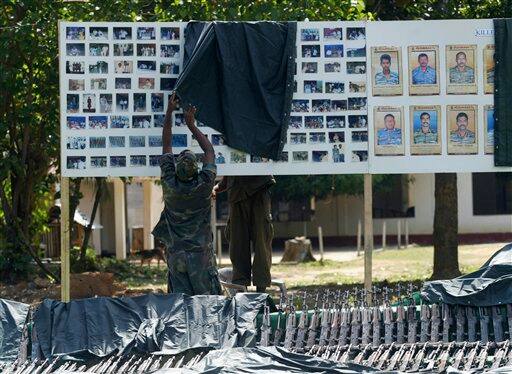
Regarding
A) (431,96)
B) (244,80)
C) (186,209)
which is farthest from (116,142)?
(431,96)

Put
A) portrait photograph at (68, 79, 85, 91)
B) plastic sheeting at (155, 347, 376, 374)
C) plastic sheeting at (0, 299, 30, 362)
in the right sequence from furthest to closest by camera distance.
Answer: portrait photograph at (68, 79, 85, 91), plastic sheeting at (0, 299, 30, 362), plastic sheeting at (155, 347, 376, 374)

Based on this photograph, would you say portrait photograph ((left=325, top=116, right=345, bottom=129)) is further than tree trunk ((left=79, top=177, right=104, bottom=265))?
No

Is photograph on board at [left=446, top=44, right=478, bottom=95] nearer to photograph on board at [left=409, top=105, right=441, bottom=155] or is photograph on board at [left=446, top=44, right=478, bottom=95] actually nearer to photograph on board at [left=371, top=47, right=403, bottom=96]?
photograph on board at [left=409, top=105, right=441, bottom=155]

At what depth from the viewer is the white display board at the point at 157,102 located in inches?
351

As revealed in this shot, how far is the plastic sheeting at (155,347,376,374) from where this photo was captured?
6.76 meters

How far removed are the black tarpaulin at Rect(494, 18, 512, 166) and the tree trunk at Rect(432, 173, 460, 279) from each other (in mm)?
5495

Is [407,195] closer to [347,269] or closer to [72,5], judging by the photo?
[347,269]

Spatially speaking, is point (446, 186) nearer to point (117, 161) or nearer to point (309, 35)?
point (309, 35)

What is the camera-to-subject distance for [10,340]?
759 centimetres

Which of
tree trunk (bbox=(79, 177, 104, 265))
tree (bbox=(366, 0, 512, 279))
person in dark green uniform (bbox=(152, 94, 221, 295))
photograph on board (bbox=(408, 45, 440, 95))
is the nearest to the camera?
person in dark green uniform (bbox=(152, 94, 221, 295))

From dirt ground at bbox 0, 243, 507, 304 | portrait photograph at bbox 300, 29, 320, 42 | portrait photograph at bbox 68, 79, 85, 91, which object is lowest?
dirt ground at bbox 0, 243, 507, 304

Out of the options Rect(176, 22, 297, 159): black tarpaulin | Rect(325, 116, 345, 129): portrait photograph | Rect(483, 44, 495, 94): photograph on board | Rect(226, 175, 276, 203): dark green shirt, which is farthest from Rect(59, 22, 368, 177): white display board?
Rect(483, 44, 495, 94): photograph on board

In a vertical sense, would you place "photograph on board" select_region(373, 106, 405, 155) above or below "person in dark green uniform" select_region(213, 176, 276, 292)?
above

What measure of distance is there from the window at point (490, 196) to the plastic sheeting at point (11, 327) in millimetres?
23429
